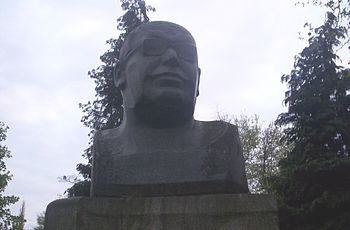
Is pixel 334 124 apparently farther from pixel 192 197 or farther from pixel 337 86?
pixel 192 197

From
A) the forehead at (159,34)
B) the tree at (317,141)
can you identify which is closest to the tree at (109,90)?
the tree at (317,141)

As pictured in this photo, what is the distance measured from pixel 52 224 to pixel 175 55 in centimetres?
175

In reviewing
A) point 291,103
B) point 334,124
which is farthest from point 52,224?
point 291,103

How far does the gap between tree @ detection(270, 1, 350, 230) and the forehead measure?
7.80 metres

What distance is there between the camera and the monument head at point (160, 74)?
4125 millimetres

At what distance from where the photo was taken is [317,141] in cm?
1323

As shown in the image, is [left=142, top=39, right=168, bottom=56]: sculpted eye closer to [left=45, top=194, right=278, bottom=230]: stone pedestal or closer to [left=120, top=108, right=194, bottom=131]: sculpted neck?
[left=120, top=108, right=194, bottom=131]: sculpted neck

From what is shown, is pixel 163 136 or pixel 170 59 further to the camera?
pixel 163 136

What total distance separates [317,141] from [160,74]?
1003cm

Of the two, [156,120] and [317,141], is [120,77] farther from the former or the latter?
[317,141]

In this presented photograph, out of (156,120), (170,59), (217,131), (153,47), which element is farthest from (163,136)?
(153,47)

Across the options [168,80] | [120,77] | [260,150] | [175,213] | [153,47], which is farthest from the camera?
[260,150]

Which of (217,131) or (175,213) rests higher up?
(217,131)

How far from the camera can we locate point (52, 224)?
377 cm
